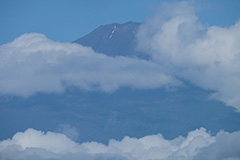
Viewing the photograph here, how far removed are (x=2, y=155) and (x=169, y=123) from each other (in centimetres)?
4998

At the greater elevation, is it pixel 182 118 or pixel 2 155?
pixel 182 118

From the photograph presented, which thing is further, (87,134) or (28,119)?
(28,119)

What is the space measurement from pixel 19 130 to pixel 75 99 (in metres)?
22.3

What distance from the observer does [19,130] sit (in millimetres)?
142500

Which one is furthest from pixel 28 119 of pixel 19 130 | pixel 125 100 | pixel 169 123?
pixel 169 123

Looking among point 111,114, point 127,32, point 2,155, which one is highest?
point 127,32

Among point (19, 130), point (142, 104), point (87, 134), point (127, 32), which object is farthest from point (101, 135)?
point (127, 32)

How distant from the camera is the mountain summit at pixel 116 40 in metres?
175

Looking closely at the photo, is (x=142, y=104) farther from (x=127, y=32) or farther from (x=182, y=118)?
(x=127, y=32)

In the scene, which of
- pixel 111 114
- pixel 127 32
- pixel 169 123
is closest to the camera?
pixel 169 123

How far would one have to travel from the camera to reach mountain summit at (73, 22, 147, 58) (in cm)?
17475

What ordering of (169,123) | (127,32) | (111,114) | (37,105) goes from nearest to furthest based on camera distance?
(169,123) → (111,114) → (37,105) → (127,32)

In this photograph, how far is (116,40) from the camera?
18575 cm

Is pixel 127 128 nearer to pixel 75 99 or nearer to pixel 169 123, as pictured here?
pixel 169 123
